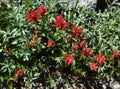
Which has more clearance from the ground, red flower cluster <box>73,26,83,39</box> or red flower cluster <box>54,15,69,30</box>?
red flower cluster <box>54,15,69,30</box>

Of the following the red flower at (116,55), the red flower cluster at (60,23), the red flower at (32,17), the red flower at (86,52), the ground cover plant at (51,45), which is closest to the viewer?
the red flower at (32,17)

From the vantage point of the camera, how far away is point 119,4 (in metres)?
6.38

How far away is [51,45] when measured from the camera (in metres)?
5.01

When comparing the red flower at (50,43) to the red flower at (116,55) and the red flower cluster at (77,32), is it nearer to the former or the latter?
the red flower cluster at (77,32)

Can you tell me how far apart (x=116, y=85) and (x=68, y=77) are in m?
0.85

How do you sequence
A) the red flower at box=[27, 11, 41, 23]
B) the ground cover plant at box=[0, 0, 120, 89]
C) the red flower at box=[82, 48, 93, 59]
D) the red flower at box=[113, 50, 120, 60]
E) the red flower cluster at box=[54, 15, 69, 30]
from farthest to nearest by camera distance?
1. the red flower at box=[113, 50, 120, 60]
2. the red flower at box=[82, 48, 93, 59]
3. the ground cover plant at box=[0, 0, 120, 89]
4. the red flower cluster at box=[54, 15, 69, 30]
5. the red flower at box=[27, 11, 41, 23]

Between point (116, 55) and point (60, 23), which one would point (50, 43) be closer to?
point (60, 23)

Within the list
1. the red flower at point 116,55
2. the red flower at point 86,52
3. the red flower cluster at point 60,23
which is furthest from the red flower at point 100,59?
the red flower cluster at point 60,23

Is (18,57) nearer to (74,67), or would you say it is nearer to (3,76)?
(3,76)

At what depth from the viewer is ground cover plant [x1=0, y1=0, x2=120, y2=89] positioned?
5055mm

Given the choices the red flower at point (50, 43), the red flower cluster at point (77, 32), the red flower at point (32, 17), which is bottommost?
the red flower at point (50, 43)

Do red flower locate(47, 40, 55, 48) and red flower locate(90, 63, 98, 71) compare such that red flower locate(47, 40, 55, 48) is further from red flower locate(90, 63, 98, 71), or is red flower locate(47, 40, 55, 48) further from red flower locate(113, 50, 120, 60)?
red flower locate(113, 50, 120, 60)

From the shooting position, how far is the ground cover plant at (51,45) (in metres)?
5.05

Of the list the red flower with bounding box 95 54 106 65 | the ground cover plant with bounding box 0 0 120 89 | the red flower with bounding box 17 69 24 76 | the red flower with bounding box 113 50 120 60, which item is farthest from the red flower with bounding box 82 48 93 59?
the red flower with bounding box 17 69 24 76
